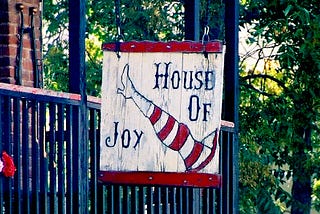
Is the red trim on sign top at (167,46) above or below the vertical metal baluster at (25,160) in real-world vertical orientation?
above

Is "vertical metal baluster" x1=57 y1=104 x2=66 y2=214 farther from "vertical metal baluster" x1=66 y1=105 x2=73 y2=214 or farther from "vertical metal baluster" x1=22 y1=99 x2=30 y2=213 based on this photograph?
"vertical metal baluster" x1=22 y1=99 x2=30 y2=213

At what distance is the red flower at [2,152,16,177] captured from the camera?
5.07m

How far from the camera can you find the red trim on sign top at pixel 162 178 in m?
5.34

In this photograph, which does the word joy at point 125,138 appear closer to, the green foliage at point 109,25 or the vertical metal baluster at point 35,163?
the vertical metal baluster at point 35,163

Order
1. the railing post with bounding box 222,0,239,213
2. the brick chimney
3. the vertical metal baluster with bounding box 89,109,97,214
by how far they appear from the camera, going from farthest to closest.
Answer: the brick chimney, the railing post with bounding box 222,0,239,213, the vertical metal baluster with bounding box 89,109,97,214

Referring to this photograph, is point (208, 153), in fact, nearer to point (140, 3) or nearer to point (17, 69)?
point (17, 69)

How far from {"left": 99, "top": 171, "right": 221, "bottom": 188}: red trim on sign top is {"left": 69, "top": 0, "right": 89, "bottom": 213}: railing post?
0.21 meters

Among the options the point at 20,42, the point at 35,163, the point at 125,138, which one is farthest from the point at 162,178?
the point at 20,42

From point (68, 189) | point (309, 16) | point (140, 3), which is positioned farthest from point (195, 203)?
point (140, 3)

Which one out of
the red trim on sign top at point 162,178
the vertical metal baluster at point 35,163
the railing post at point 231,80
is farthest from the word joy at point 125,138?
the railing post at point 231,80

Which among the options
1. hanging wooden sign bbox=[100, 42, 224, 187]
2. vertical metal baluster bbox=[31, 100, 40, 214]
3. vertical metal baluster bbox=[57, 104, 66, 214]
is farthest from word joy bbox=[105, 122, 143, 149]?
vertical metal baluster bbox=[31, 100, 40, 214]

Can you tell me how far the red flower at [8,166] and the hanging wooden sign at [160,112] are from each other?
0.51 metres

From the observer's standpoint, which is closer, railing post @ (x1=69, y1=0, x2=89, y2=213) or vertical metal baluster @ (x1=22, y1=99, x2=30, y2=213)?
vertical metal baluster @ (x1=22, y1=99, x2=30, y2=213)

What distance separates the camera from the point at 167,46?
214 inches
